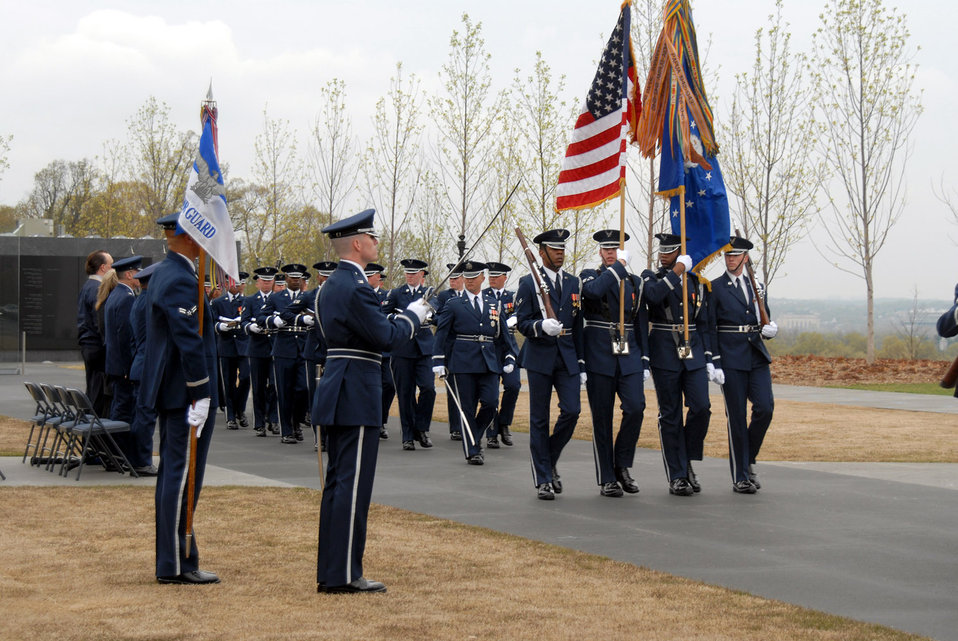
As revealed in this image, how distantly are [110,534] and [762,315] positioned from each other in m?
6.04

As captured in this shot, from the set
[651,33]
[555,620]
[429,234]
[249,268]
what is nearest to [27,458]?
[555,620]

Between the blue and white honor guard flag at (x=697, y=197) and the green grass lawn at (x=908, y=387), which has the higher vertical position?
the blue and white honor guard flag at (x=697, y=197)

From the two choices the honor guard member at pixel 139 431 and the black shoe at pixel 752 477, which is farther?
the honor guard member at pixel 139 431

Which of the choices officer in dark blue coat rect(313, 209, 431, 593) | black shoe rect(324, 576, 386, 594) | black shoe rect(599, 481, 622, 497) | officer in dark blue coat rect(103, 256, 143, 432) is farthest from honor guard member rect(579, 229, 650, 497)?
officer in dark blue coat rect(103, 256, 143, 432)

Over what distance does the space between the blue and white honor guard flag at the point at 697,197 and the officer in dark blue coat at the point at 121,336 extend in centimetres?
528

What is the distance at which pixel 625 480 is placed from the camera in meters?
10.4

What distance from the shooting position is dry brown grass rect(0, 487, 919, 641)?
18.0ft

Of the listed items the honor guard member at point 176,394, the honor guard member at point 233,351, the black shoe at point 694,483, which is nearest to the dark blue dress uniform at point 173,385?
the honor guard member at point 176,394

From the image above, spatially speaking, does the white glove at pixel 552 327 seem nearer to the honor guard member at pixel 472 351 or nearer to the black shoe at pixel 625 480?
the black shoe at pixel 625 480

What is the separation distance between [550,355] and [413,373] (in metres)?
4.95

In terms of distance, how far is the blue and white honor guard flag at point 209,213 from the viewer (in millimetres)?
6906

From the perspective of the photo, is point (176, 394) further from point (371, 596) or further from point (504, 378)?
point (504, 378)

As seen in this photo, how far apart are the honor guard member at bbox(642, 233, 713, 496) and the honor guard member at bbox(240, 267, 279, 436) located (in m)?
7.16

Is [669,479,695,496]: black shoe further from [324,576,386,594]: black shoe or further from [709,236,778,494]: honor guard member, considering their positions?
[324,576,386,594]: black shoe
